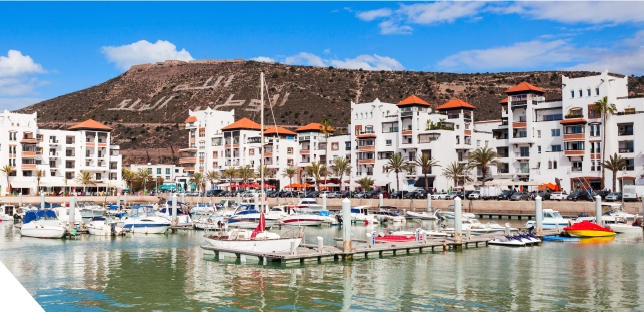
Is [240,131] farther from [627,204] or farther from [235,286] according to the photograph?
[235,286]

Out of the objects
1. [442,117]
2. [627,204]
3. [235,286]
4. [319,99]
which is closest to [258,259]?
[235,286]

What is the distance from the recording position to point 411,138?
104688 millimetres

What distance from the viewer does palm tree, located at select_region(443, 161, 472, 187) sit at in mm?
96125

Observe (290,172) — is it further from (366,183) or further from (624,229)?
(624,229)

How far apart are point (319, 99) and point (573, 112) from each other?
105444 mm

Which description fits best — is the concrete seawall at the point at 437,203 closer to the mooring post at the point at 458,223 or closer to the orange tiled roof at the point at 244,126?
the orange tiled roof at the point at 244,126

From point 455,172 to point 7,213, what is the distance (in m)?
62.6

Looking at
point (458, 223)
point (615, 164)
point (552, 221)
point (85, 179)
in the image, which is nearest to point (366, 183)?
point (615, 164)

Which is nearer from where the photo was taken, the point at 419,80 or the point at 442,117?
the point at 442,117

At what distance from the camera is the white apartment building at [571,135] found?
277ft

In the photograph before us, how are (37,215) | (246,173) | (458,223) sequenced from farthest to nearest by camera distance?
(246,173)
(37,215)
(458,223)

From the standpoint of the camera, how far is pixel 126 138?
18100 centimetres

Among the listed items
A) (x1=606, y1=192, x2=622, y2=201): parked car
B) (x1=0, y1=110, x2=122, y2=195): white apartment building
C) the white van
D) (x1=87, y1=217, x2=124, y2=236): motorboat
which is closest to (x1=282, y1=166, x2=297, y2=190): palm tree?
(x1=0, y1=110, x2=122, y2=195): white apartment building

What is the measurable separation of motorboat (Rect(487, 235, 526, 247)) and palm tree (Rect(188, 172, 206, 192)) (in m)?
87.2
